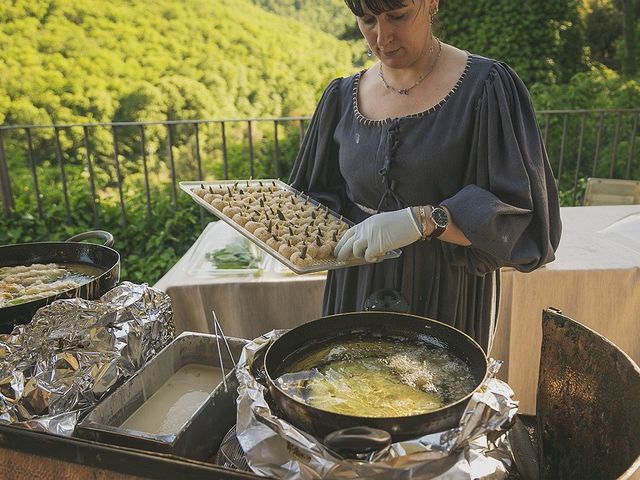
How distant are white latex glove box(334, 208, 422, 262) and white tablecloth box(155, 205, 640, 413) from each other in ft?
3.61

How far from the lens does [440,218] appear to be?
116 centimetres

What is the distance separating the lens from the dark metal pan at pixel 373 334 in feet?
2.30

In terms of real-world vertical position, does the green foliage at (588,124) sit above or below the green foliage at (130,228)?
above

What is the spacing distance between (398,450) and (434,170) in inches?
30.1

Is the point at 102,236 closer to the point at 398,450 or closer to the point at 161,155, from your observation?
the point at 398,450

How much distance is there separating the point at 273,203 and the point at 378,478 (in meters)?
1.12

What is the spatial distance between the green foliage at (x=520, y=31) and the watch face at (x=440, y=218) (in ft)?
23.9

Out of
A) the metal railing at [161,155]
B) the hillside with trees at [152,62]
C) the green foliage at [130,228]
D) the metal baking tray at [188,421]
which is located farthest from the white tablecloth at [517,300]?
the hillside with trees at [152,62]

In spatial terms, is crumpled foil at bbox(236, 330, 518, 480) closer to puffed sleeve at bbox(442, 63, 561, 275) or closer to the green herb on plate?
puffed sleeve at bbox(442, 63, 561, 275)

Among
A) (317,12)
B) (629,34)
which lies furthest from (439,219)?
(629,34)

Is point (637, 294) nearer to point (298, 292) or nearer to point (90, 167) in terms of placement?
point (298, 292)

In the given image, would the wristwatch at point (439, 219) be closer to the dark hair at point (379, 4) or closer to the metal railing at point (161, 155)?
the dark hair at point (379, 4)

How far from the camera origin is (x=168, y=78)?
21.7 ft

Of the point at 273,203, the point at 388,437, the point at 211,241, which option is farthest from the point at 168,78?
the point at 388,437
